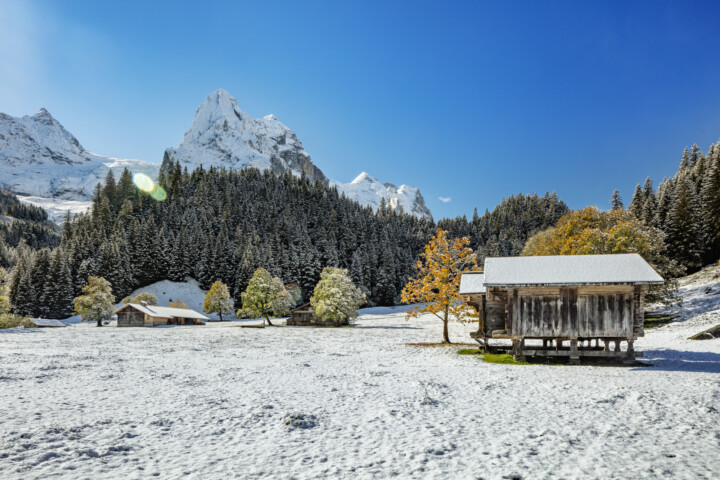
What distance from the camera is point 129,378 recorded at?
602 inches

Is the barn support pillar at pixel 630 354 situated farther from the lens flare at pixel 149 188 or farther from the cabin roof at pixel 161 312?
the lens flare at pixel 149 188

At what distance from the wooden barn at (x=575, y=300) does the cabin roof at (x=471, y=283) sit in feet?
8.45

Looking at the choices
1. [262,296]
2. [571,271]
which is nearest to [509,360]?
[571,271]

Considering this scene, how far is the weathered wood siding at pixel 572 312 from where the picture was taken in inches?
723

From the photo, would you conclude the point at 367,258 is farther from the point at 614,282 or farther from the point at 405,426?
the point at 405,426

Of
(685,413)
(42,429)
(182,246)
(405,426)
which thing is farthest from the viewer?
(182,246)

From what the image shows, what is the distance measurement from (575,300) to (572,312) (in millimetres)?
651

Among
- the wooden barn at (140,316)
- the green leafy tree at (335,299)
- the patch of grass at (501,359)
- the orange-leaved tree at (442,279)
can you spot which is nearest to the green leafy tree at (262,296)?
the green leafy tree at (335,299)

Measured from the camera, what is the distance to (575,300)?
1888 cm

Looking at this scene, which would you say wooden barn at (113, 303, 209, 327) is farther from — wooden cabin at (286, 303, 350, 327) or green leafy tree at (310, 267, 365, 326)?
green leafy tree at (310, 267, 365, 326)

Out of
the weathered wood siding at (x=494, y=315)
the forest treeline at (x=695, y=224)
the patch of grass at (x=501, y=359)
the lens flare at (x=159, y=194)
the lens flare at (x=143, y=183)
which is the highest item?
the lens flare at (x=143, y=183)

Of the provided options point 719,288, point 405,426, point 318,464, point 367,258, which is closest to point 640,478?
point 405,426

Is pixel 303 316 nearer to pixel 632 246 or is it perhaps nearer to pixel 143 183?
pixel 632 246

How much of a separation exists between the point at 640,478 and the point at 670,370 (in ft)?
45.3
